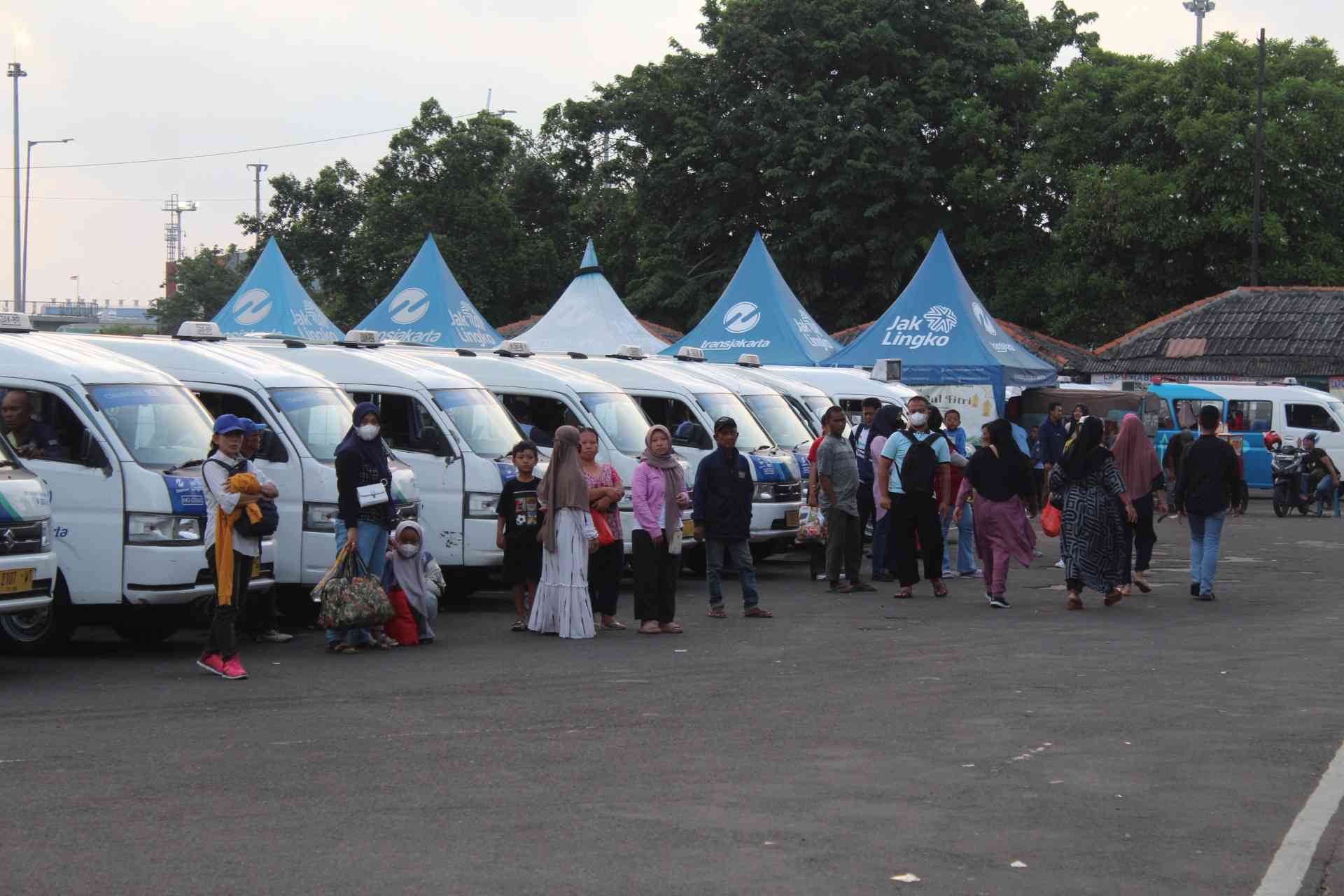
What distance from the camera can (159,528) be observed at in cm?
1172

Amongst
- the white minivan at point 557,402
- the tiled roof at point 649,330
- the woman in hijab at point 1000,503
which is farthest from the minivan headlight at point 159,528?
the tiled roof at point 649,330

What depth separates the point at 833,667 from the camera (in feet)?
37.5

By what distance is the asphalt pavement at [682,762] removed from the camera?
20.1ft

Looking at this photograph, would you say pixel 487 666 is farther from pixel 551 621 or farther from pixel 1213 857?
pixel 1213 857

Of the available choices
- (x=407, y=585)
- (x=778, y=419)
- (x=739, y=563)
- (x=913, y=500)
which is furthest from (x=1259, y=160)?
(x=407, y=585)

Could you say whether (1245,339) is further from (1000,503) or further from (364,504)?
(364,504)

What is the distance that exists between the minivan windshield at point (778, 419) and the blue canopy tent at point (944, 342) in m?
6.36

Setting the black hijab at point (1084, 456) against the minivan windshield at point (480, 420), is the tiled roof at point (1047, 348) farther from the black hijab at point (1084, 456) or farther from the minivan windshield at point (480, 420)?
the black hijab at point (1084, 456)

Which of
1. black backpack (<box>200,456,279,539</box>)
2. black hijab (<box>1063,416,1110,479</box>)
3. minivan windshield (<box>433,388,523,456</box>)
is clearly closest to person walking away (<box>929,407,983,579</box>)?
black hijab (<box>1063,416,1110,479</box>)

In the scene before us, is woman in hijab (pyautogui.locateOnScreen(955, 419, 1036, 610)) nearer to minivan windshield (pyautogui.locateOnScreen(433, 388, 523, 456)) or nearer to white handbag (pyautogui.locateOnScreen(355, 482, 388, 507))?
minivan windshield (pyautogui.locateOnScreen(433, 388, 523, 456))

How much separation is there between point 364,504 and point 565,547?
1722 millimetres

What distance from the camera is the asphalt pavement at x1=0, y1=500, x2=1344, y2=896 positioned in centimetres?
614

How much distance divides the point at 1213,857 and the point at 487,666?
6162mm

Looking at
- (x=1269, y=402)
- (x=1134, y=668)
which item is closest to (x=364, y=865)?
(x=1134, y=668)
